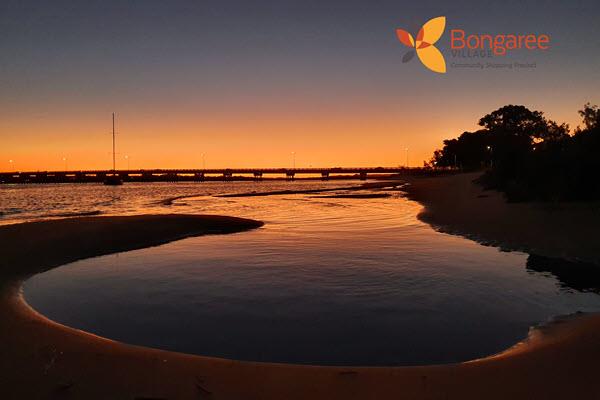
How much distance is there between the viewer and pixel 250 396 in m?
4.72

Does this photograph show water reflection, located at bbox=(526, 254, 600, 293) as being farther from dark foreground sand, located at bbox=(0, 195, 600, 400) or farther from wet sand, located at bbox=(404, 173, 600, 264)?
dark foreground sand, located at bbox=(0, 195, 600, 400)

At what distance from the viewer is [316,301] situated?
926 centimetres

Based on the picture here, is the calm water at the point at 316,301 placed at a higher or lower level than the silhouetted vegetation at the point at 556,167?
lower

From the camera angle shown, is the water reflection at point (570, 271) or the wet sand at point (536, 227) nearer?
the water reflection at point (570, 271)

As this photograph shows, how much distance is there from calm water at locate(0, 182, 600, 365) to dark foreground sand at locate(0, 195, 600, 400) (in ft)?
2.28

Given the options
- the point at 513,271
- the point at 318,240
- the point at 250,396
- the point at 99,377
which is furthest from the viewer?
the point at 318,240

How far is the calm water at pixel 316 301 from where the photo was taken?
269 inches

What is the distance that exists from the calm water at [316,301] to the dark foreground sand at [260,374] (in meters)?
0.69

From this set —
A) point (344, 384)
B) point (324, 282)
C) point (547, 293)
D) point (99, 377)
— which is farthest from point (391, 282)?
point (99, 377)

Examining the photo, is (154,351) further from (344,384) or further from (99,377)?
(344,384)

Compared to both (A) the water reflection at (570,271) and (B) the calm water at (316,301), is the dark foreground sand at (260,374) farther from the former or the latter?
(A) the water reflection at (570,271)

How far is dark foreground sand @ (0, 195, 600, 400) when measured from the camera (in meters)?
4.74

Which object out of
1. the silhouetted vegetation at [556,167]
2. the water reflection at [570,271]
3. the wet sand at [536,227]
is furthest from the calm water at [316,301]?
the silhouetted vegetation at [556,167]

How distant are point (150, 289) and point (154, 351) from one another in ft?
15.7
